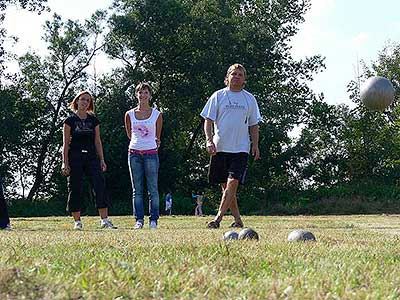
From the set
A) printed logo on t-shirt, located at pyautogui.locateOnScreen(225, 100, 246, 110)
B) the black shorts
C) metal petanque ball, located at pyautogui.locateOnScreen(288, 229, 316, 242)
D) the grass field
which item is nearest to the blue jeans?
the black shorts

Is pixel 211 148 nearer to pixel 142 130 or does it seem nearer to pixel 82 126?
pixel 142 130

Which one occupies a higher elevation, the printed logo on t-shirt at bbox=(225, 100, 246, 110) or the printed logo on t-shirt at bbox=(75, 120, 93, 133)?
the printed logo on t-shirt at bbox=(225, 100, 246, 110)

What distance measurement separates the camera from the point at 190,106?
3772cm

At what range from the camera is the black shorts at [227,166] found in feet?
27.6

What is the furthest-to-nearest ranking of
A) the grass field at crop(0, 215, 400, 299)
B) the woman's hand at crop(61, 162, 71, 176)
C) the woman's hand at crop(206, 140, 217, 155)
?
the woman's hand at crop(61, 162, 71, 176)
the woman's hand at crop(206, 140, 217, 155)
the grass field at crop(0, 215, 400, 299)

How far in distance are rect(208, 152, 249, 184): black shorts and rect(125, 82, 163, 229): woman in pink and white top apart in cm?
94

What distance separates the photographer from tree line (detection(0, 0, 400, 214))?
117 feet

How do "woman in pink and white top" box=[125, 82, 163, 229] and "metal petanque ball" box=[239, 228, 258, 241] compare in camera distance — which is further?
"woman in pink and white top" box=[125, 82, 163, 229]

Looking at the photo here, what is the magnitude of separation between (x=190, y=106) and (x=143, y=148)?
28670mm

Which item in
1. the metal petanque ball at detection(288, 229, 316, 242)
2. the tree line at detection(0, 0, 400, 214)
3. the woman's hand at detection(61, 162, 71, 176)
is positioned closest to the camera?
the metal petanque ball at detection(288, 229, 316, 242)

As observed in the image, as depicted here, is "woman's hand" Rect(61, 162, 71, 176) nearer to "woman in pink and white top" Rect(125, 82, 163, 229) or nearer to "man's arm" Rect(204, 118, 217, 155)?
"woman in pink and white top" Rect(125, 82, 163, 229)

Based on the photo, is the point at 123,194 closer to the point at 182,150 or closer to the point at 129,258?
the point at 182,150

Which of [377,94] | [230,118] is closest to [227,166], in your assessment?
[230,118]

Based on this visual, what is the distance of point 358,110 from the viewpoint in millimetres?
44406
